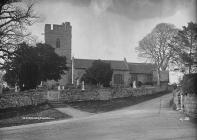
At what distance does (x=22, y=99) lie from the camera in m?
25.5

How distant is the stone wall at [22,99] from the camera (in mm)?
24109

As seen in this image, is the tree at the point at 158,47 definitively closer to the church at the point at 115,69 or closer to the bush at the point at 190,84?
the church at the point at 115,69

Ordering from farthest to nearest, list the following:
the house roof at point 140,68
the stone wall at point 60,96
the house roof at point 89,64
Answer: the house roof at point 140,68
the house roof at point 89,64
the stone wall at point 60,96

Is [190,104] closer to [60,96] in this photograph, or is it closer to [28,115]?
[28,115]

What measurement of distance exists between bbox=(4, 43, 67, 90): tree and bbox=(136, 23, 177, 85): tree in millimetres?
11037

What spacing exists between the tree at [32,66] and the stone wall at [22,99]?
1770 mm

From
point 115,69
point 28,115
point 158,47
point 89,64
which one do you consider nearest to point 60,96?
point 28,115

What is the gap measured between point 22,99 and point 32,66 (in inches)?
213

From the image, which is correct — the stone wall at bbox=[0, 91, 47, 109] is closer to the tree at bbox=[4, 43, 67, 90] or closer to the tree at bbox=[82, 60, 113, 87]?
the tree at bbox=[4, 43, 67, 90]

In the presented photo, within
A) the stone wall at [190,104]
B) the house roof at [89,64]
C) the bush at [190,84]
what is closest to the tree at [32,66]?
the bush at [190,84]

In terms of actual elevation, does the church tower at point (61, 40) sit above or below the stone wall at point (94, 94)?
above

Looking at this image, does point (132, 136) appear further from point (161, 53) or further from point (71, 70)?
point (71, 70)

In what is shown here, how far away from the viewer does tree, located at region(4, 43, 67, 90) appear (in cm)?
2058

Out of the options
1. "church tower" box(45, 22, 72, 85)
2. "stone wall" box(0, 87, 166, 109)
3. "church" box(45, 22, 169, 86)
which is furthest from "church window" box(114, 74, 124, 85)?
"stone wall" box(0, 87, 166, 109)
